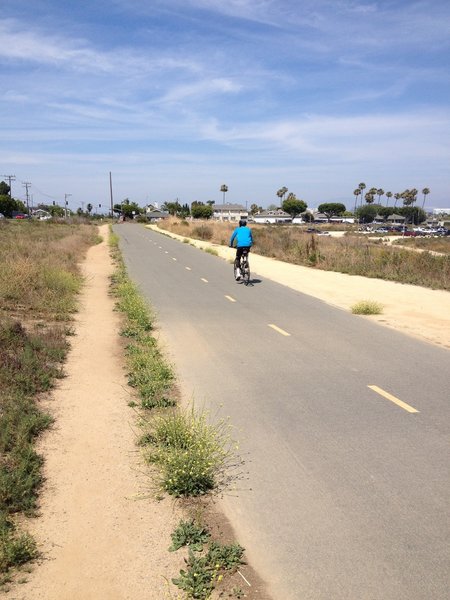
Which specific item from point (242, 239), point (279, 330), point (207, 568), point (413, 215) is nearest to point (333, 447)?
point (207, 568)

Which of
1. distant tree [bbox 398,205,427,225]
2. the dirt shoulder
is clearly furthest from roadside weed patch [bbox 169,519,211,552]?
distant tree [bbox 398,205,427,225]

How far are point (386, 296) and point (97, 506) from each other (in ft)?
43.8

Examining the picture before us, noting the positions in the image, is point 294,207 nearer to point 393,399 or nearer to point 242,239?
point 242,239

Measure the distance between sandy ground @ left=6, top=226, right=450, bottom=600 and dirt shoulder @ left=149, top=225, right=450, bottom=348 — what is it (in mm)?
6591

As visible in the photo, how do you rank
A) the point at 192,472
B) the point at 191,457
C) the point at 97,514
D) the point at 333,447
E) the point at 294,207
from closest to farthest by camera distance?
1. the point at 97,514
2. the point at 192,472
3. the point at 191,457
4. the point at 333,447
5. the point at 294,207

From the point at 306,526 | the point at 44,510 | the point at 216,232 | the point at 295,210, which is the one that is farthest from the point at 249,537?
the point at 295,210

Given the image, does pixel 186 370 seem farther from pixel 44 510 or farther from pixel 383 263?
pixel 383 263

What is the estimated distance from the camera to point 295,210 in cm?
17288

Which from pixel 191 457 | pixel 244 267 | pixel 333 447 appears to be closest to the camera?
pixel 191 457

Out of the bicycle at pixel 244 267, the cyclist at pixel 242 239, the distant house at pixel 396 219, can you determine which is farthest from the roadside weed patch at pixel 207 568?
the distant house at pixel 396 219

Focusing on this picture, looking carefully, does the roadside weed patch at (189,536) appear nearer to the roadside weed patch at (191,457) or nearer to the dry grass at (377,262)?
the roadside weed patch at (191,457)

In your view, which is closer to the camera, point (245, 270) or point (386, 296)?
point (386, 296)

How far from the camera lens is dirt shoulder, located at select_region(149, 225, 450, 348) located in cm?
1147

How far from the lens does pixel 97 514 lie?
4.07 metres
